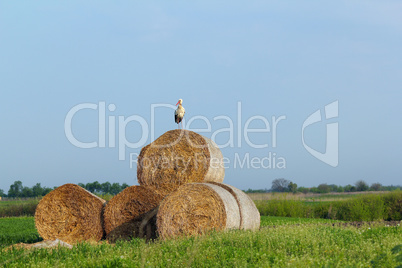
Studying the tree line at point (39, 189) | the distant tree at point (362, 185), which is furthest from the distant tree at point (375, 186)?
the tree line at point (39, 189)

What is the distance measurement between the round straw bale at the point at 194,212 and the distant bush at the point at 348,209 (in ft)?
36.9

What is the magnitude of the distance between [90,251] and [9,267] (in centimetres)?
138

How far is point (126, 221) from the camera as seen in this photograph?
11.7m

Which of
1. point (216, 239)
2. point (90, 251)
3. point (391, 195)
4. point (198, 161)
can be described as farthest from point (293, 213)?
point (90, 251)

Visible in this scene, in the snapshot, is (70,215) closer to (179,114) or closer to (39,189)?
(179,114)

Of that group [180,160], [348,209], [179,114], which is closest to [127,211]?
[180,160]

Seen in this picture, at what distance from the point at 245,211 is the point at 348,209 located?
1174 centimetres

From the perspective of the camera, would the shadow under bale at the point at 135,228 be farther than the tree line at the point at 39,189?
No

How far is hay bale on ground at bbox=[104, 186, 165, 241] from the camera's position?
11.7 m

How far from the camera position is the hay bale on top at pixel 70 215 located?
1197 centimetres

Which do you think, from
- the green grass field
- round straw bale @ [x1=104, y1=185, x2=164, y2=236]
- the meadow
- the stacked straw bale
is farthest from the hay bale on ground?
the green grass field

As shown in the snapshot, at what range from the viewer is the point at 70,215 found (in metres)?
12.1

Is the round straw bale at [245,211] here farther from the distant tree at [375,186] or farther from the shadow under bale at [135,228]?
the distant tree at [375,186]

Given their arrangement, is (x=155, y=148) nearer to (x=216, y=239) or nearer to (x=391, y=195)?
(x=216, y=239)
